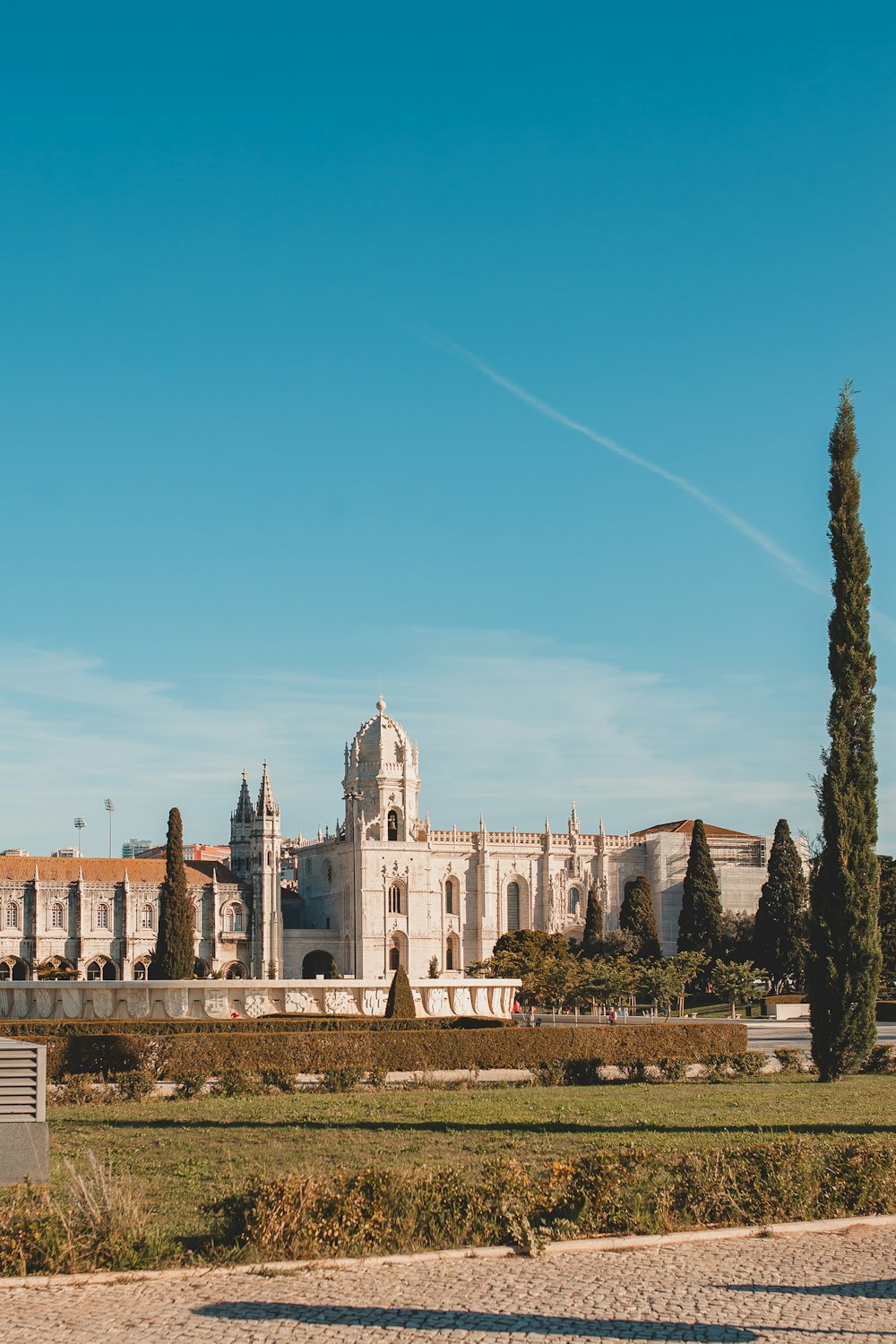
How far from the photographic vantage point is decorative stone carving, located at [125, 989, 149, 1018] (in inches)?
1222

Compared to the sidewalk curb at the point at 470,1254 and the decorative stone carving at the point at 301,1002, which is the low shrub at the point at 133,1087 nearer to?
the sidewalk curb at the point at 470,1254

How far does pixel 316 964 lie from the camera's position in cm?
8131

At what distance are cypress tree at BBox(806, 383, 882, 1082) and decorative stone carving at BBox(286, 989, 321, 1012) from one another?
1359 centimetres

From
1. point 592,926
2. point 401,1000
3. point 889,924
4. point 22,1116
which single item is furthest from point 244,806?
point 22,1116

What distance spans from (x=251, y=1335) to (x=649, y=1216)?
362 cm

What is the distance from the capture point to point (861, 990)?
21.7 meters

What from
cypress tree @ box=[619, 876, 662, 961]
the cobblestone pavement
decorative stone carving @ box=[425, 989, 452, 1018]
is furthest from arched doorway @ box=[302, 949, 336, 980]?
the cobblestone pavement

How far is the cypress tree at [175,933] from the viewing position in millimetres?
55469

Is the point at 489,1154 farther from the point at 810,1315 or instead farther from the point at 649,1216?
the point at 810,1315

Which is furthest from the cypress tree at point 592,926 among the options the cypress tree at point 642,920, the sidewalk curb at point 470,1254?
the sidewalk curb at point 470,1254

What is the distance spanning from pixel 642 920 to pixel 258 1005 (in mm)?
45808

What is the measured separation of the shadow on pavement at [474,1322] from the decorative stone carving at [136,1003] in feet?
76.3

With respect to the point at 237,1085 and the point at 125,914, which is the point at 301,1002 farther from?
the point at 125,914

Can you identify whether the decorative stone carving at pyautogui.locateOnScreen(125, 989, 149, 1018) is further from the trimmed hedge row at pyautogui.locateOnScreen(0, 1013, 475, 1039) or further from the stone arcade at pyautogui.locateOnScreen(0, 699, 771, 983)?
the stone arcade at pyautogui.locateOnScreen(0, 699, 771, 983)
